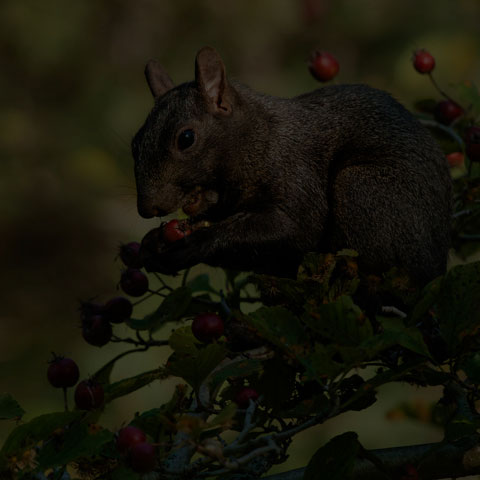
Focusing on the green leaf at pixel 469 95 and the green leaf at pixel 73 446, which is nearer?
the green leaf at pixel 73 446

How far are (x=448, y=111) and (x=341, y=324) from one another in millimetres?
1604

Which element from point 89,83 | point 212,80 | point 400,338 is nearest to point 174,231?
point 212,80

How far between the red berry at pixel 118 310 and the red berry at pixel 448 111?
131cm

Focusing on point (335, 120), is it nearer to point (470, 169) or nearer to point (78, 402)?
point (470, 169)

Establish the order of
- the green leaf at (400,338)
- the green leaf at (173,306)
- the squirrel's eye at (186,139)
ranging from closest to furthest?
the green leaf at (400,338), the green leaf at (173,306), the squirrel's eye at (186,139)

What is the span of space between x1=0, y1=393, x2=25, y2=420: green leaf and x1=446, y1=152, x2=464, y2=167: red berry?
1.76 meters

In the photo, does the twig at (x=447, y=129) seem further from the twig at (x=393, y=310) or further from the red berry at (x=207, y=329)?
the red berry at (x=207, y=329)

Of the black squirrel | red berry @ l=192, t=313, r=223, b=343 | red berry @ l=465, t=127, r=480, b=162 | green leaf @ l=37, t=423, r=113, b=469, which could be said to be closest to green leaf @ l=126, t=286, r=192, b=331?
red berry @ l=192, t=313, r=223, b=343

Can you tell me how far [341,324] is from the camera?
1580 mm

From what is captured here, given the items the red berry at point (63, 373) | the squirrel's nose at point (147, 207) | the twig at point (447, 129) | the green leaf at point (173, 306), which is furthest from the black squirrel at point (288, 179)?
the red berry at point (63, 373)

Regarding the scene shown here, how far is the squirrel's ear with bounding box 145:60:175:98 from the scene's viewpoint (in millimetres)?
3090

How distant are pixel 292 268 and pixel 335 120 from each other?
0.50m

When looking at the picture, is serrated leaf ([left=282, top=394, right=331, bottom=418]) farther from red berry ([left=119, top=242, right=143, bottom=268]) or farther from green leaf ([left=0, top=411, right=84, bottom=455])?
red berry ([left=119, top=242, right=143, bottom=268])

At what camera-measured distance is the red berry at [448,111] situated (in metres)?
2.98
